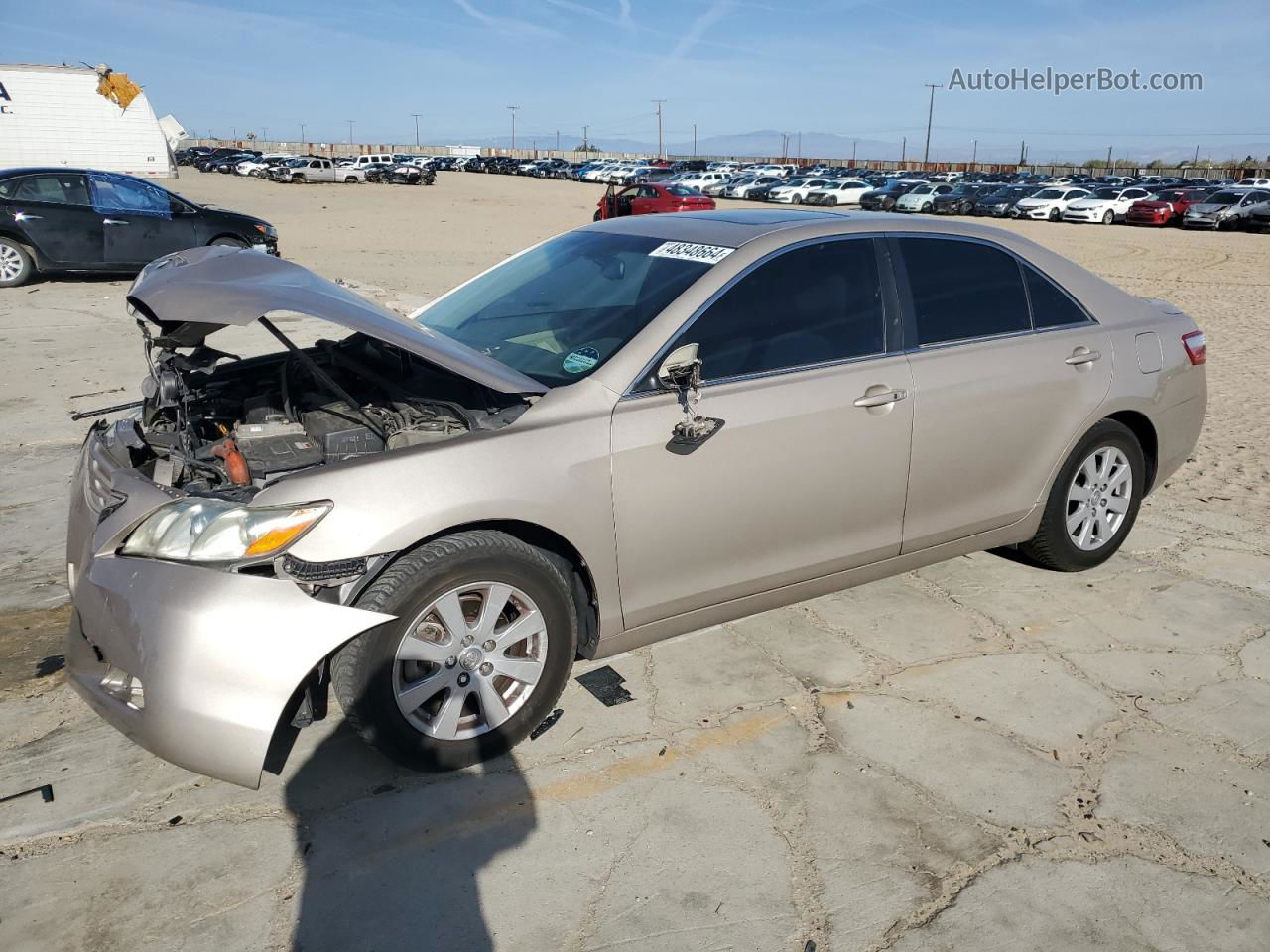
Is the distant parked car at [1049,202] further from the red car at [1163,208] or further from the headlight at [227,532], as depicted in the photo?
the headlight at [227,532]

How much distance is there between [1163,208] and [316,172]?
3955cm

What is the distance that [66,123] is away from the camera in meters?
32.3

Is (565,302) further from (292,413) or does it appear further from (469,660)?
(469,660)

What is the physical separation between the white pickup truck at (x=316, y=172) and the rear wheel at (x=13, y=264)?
40.6 meters

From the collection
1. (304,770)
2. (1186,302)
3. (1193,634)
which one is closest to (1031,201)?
(1186,302)

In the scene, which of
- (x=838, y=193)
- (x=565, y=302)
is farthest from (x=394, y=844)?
(x=838, y=193)

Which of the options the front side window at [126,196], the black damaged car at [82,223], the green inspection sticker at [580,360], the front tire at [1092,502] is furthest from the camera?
the front side window at [126,196]

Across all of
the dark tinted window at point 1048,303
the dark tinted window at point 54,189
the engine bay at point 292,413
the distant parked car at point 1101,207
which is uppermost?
the dark tinted window at point 54,189

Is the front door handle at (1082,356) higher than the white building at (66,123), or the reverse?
the white building at (66,123)

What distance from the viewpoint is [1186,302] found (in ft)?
48.9

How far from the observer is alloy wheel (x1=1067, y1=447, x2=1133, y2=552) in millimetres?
4617

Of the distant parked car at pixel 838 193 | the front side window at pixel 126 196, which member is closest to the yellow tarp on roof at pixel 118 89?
the front side window at pixel 126 196

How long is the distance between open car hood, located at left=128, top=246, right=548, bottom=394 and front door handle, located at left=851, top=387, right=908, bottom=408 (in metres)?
1.25

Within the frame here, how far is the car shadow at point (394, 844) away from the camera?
2561 mm
